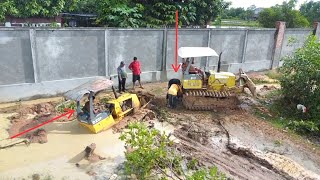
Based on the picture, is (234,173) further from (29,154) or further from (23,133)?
(23,133)

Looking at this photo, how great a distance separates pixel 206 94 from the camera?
35.5 ft

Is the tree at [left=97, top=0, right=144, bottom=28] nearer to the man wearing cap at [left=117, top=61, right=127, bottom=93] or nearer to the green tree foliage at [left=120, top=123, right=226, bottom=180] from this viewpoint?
the man wearing cap at [left=117, top=61, right=127, bottom=93]

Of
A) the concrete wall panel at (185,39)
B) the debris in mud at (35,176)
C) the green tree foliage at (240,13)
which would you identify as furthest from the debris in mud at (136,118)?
the green tree foliage at (240,13)

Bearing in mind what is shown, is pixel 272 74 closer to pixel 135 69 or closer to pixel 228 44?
pixel 228 44

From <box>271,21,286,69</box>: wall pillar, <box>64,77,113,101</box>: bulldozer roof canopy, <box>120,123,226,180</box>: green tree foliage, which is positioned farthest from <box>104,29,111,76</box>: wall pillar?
<box>271,21,286,69</box>: wall pillar

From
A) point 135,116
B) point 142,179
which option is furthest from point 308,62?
point 142,179

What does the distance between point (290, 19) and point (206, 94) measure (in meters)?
23.4

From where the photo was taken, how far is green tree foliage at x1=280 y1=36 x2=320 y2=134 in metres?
10.4

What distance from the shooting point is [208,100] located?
11.0m

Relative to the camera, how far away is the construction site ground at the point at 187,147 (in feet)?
23.4

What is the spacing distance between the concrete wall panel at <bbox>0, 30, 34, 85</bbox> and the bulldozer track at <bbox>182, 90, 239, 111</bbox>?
601 cm

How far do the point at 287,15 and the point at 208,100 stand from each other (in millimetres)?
23287

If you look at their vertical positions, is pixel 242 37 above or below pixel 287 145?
above

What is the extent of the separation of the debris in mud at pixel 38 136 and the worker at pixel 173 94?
171 inches
